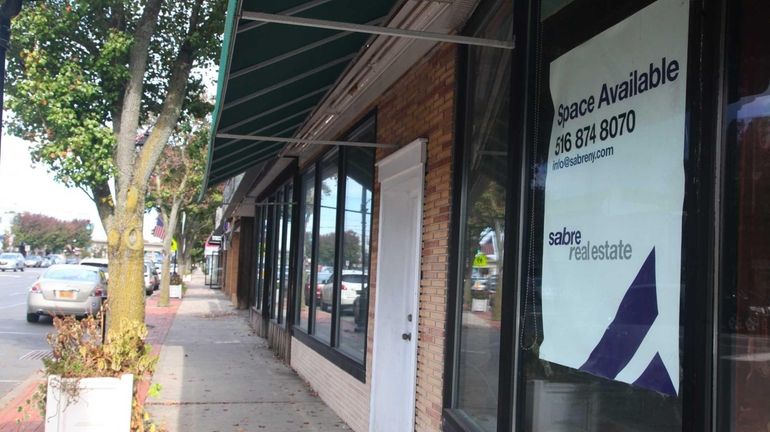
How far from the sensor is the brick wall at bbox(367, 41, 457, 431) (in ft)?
15.9

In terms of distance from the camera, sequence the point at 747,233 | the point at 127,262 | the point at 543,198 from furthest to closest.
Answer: the point at 127,262, the point at 543,198, the point at 747,233

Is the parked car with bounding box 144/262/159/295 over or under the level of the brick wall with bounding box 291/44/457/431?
under

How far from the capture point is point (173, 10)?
36.3 ft

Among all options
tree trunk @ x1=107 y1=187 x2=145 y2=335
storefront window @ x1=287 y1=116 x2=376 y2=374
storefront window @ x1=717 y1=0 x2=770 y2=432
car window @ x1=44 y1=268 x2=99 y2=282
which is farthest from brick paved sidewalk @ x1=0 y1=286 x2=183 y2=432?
storefront window @ x1=717 y1=0 x2=770 y2=432

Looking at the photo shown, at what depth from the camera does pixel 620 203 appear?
2.73 m

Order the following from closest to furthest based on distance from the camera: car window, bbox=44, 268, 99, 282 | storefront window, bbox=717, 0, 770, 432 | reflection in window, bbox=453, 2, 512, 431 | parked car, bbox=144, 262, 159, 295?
storefront window, bbox=717, 0, 770, 432, reflection in window, bbox=453, 2, 512, 431, car window, bbox=44, 268, 99, 282, parked car, bbox=144, 262, 159, 295

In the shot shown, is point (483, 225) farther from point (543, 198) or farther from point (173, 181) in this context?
point (173, 181)

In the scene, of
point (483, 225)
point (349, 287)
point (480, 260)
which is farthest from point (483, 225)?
point (349, 287)

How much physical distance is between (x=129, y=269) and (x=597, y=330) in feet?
21.5

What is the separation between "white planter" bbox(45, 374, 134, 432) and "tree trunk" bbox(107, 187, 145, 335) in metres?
2.56

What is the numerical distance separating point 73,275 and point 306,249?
10.6 m

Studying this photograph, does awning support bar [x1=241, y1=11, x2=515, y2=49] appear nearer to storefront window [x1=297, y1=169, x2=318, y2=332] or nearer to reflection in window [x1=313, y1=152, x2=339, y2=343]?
reflection in window [x1=313, y1=152, x2=339, y2=343]

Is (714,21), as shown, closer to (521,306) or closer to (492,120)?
(521,306)

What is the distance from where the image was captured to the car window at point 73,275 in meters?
17.6
